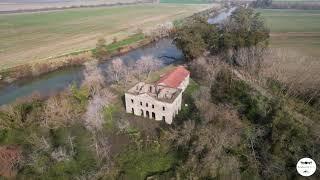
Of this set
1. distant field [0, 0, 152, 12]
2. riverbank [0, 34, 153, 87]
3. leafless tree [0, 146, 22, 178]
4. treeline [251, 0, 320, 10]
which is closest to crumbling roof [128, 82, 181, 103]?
leafless tree [0, 146, 22, 178]

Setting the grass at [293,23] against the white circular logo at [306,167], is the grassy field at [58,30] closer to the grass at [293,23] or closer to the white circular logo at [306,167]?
the grass at [293,23]

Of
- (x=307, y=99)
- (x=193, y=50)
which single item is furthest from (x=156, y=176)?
(x=193, y=50)

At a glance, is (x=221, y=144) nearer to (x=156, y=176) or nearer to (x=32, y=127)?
(x=156, y=176)

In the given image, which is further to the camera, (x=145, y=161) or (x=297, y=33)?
(x=297, y=33)

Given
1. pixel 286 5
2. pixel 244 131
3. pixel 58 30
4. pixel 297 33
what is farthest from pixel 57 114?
pixel 286 5

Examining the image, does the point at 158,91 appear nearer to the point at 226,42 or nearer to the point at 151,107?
the point at 151,107
